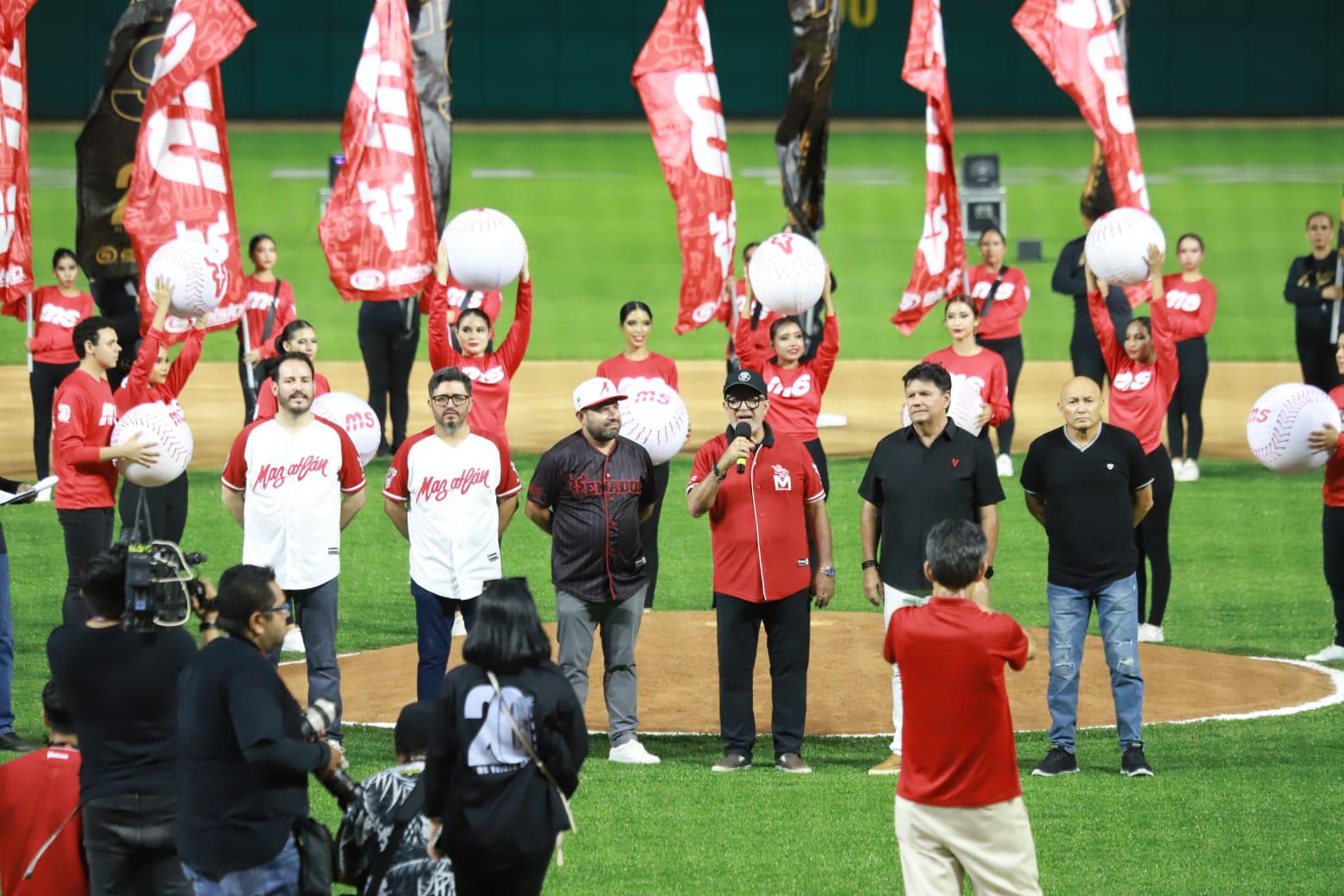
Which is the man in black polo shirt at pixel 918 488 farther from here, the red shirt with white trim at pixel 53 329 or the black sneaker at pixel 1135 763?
the red shirt with white trim at pixel 53 329

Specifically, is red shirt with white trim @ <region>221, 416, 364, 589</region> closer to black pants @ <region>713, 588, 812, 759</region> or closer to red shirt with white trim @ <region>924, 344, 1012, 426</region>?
black pants @ <region>713, 588, 812, 759</region>

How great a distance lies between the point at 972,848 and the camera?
5.78 m

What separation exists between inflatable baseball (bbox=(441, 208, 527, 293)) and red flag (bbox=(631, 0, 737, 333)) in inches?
99.1

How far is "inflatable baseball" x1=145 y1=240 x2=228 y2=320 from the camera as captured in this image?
32.6 ft

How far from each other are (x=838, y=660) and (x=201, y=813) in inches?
249

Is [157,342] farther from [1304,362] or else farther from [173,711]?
[1304,362]

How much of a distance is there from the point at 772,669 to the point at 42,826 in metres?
3.90

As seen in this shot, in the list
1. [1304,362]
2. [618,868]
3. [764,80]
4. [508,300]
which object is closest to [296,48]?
[764,80]

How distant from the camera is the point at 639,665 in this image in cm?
1092

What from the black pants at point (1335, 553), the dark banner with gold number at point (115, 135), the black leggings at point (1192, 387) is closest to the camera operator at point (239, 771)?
the black pants at point (1335, 553)

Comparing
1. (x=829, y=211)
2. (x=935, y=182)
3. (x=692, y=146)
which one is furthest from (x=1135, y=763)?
(x=829, y=211)

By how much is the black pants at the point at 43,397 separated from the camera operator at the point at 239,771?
10718 millimetres

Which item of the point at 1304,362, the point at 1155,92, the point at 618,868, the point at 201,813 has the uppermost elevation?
the point at 1155,92

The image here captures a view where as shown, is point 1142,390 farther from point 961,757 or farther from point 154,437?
point 961,757
